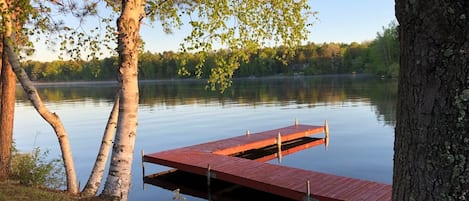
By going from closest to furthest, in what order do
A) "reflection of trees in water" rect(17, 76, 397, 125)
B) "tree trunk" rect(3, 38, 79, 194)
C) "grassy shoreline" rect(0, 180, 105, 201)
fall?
1. "grassy shoreline" rect(0, 180, 105, 201)
2. "tree trunk" rect(3, 38, 79, 194)
3. "reflection of trees in water" rect(17, 76, 397, 125)

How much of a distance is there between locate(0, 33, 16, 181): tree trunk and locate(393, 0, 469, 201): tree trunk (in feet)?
29.7

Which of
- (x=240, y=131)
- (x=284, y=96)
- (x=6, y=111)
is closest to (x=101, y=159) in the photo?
(x=6, y=111)

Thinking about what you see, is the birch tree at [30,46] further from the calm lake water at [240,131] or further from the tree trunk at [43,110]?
the calm lake water at [240,131]

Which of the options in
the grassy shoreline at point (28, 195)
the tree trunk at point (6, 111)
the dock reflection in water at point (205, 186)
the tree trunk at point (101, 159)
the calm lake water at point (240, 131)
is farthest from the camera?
the calm lake water at point (240, 131)

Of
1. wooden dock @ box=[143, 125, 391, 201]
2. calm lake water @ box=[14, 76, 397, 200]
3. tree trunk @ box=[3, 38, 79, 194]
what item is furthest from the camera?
calm lake water @ box=[14, 76, 397, 200]

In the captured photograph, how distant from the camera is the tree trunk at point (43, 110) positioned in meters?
7.30

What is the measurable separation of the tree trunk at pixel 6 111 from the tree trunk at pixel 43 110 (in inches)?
59.9

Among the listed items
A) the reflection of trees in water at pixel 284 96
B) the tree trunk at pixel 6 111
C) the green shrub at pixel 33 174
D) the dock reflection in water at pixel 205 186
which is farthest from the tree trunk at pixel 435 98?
the reflection of trees in water at pixel 284 96

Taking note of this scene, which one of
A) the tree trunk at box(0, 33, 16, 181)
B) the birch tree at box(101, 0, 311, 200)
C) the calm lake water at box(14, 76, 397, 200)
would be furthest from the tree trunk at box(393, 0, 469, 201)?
the calm lake water at box(14, 76, 397, 200)

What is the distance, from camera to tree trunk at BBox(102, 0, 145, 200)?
652 cm

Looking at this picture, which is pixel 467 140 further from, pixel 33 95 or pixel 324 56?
pixel 324 56

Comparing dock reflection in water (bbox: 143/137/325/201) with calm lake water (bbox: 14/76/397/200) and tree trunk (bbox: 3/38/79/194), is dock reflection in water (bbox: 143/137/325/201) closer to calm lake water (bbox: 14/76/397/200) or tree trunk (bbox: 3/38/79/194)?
calm lake water (bbox: 14/76/397/200)

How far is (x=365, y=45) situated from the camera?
417ft

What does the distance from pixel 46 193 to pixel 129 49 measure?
356 centimetres
